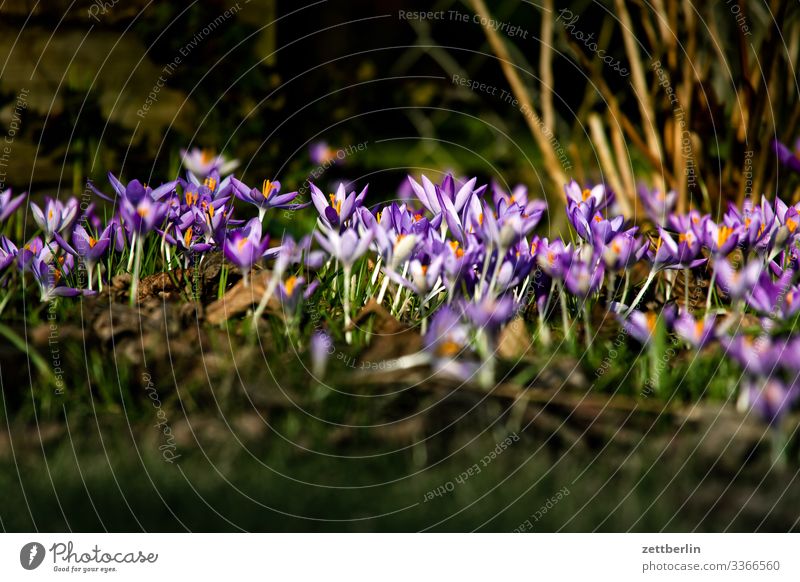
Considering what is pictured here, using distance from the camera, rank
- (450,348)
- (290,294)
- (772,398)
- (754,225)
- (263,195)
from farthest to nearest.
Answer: (263,195) < (754,225) < (290,294) < (450,348) < (772,398)

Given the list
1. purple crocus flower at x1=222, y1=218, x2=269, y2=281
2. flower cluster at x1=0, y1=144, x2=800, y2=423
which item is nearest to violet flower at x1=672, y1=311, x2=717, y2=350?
flower cluster at x1=0, y1=144, x2=800, y2=423

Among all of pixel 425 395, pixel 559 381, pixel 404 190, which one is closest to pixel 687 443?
pixel 559 381

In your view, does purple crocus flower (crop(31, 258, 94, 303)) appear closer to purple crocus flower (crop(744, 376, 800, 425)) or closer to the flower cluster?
the flower cluster

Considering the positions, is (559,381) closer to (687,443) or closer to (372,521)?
(687,443)

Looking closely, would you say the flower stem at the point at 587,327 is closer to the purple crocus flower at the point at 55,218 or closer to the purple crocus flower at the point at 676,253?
the purple crocus flower at the point at 676,253

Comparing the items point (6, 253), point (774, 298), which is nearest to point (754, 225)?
point (774, 298)

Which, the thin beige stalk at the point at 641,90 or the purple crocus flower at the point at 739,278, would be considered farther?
the thin beige stalk at the point at 641,90

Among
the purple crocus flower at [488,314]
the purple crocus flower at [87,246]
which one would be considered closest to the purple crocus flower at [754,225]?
the purple crocus flower at [488,314]

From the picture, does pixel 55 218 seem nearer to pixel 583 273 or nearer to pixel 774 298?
pixel 583 273

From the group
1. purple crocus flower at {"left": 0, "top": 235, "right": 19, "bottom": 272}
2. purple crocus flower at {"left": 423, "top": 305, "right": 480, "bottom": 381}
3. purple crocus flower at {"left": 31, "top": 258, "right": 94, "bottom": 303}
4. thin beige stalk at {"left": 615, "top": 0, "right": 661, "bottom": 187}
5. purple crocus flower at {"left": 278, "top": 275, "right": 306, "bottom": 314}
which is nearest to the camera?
purple crocus flower at {"left": 423, "top": 305, "right": 480, "bottom": 381}

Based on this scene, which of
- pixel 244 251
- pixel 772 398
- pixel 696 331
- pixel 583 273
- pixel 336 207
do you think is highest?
pixel 336 207

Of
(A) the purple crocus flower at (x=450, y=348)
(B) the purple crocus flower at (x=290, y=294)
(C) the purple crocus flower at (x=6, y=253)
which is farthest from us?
(C) the purple crocus flower at (x=6, y=253)
